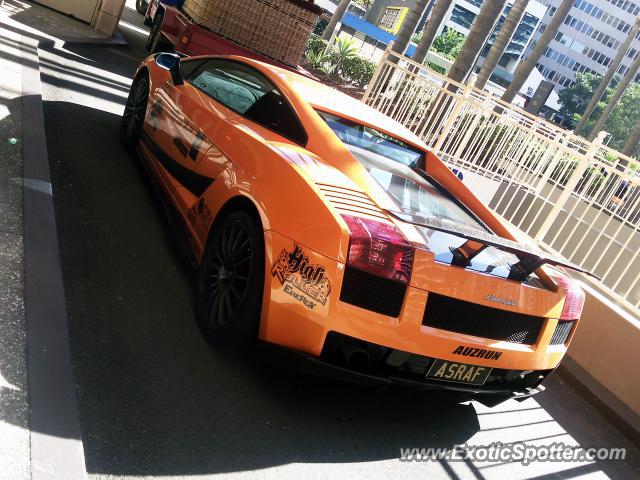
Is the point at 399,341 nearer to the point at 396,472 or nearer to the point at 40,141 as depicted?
the point at 396,472

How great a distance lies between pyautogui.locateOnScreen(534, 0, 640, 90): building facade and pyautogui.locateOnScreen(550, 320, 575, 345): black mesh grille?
435 feet

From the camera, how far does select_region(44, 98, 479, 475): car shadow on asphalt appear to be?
293 centimetres

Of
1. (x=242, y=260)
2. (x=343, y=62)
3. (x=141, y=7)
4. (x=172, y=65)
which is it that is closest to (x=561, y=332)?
(x=242, y=260)

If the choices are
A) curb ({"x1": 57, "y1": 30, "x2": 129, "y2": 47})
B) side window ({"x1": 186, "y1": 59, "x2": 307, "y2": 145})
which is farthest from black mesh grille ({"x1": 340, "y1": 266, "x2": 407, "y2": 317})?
curb ({"x1": 57, "y1": 30, "x2": 129, "y2": 47})

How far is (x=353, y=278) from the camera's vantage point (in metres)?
3.15

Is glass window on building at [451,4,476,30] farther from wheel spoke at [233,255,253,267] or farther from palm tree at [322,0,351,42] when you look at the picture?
wheel spoke at [233,255,253,267]

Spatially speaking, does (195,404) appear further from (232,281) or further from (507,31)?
(507,31)

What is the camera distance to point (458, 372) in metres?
3.45

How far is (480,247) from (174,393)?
1680 millimetres

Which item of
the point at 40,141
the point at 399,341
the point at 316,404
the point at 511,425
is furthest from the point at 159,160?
the point at 511,425

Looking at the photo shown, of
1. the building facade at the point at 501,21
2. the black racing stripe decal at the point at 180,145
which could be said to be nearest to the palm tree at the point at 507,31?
the black racing stripe decal at the point at 180,145

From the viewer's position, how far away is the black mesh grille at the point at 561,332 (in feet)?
12.4

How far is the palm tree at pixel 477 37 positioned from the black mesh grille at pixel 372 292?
485 inches

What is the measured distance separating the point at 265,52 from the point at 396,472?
28.1 feet
